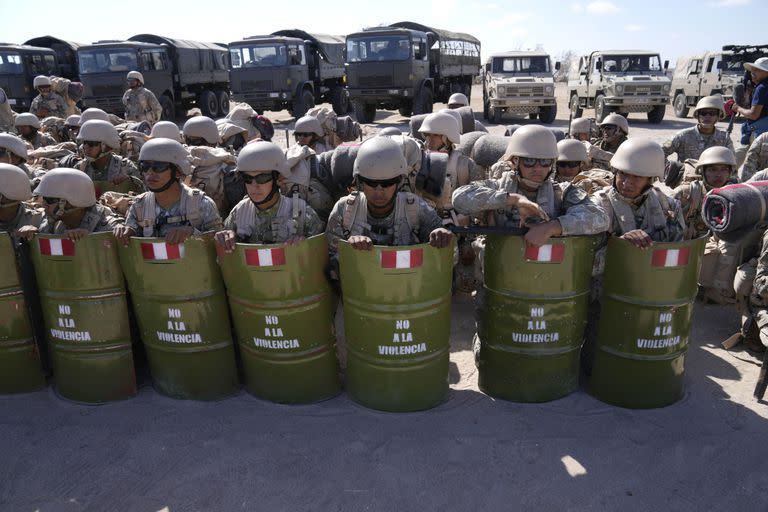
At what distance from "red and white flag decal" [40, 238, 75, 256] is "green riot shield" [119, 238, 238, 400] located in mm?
270

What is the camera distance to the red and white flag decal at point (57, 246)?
3428 millimetres

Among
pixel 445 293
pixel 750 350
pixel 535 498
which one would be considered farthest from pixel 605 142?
pixel 535 498

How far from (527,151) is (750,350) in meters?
2.41

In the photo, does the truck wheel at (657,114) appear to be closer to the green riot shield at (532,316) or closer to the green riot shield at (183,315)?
the green riot shield at (532,316)

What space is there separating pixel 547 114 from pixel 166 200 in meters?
15.7

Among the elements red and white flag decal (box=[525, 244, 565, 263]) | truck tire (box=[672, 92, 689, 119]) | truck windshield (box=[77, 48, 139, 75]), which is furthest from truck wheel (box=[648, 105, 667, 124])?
red and white flag decal (box=[525, 244, 565, 263])

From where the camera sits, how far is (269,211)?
12.1ft

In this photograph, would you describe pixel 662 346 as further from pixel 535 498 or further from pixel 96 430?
pixel 96 430

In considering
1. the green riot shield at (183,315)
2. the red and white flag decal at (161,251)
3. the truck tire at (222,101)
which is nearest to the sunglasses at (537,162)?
the green riot shield at (183,315)

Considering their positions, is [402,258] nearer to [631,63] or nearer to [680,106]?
[631,63]

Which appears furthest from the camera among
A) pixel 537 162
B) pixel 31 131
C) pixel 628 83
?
pixel 628 83

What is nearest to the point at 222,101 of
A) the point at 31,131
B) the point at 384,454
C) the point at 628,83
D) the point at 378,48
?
the point at 378,48

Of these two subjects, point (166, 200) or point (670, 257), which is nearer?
point (670, 257)

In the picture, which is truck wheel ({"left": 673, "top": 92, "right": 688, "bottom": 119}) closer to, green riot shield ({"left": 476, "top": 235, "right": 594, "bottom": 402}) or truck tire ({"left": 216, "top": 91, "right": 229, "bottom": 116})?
truck tire ({"left": 216, "top": 91, "right": 229, "bottom": 116})
